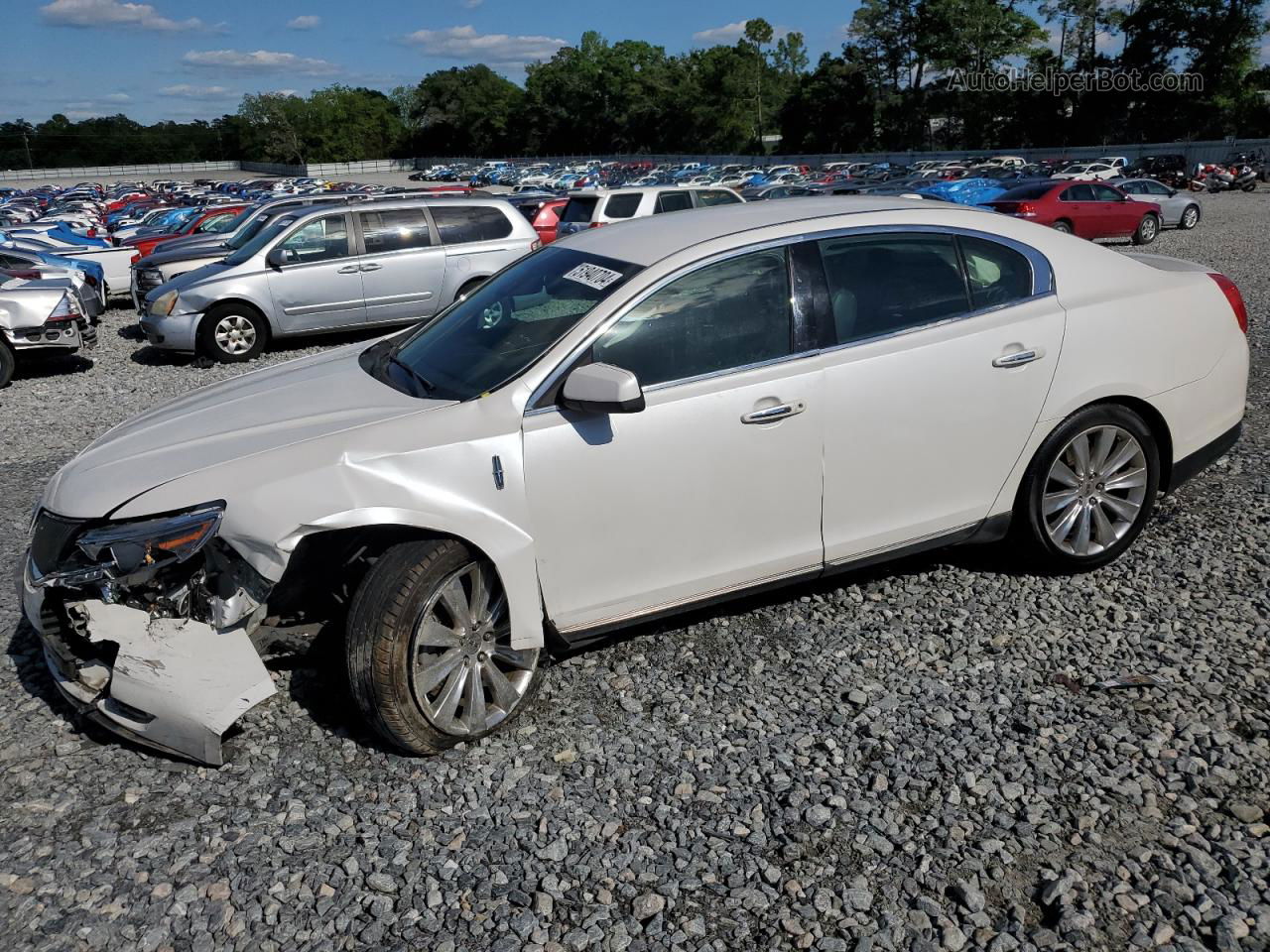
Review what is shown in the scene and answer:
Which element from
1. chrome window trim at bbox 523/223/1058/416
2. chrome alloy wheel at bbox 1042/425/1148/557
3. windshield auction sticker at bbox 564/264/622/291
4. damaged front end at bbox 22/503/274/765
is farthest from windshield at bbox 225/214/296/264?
chrome alloy wheel at bbox 1042/425/1148/557

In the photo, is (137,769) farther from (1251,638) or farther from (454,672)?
(1251,638)

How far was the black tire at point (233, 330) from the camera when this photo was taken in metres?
11.2

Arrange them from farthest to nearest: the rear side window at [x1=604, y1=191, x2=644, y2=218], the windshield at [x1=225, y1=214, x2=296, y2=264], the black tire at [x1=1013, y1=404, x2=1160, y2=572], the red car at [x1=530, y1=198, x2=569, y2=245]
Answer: the red car at [x1=530, y1=198, x2=569, y2=245] < the rear side window at [x1=604, y1=191, x2=644, y2=218] < the windshield at [x1=225, y1=214, x2=296, y2=264] < the black tire at [x1=1013, y1=404, x2=1160, y2=572]

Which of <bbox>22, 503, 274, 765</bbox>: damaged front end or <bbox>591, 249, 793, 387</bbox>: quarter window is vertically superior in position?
<bbox>591, 249, 793, 387</bbox>: quarter window

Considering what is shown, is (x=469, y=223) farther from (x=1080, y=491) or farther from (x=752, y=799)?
(x=752, y=799)

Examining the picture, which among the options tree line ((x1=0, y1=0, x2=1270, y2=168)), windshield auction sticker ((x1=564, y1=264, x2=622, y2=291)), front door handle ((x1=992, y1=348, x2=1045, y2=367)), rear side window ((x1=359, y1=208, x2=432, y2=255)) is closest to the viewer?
windshield auction sticker ((x1=564, y1=264, x2=622, y2=291))

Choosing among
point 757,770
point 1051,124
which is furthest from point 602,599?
point 1051,124

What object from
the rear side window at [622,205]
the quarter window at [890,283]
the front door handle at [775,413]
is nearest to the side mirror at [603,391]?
the front door handle at [775,413]

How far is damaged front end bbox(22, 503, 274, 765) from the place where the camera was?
3082 millimetres

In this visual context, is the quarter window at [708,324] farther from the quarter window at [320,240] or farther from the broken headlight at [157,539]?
the quarter window at [320,240]

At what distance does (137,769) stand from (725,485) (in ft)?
7.34

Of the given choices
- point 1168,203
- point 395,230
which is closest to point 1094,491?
point 395,230

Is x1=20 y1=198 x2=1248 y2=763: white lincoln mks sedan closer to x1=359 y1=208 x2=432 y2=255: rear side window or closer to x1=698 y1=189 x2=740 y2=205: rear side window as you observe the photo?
x1=359 y1=208 x2=432 y2=255: rear side window

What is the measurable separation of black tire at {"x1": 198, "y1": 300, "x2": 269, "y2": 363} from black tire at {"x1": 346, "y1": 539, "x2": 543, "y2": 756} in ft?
30.1
